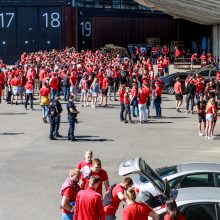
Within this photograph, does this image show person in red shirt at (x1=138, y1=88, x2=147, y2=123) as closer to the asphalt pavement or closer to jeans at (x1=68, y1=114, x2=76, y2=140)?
the asphalt pavement

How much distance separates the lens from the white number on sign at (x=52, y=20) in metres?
55.4

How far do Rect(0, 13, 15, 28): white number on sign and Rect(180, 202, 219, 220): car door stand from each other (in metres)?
46.7

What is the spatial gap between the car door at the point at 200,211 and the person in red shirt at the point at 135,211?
0.67 metres

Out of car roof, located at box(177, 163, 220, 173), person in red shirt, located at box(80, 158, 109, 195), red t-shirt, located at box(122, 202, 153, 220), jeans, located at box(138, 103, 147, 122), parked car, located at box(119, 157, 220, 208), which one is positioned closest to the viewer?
red t-shirt, located at box(122, 202, 153, 220)

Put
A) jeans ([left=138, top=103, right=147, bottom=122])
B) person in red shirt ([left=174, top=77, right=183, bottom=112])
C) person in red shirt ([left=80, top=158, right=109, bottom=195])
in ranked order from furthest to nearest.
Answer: person in red shirt ([left=174, top=77, right=183, bottom=112])
jeans ([left=138, top=103, right=147, bottom=122])
person in red shirt ([left=80, top=158, right=109, bottom=195])

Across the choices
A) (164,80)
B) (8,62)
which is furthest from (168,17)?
(164,80)

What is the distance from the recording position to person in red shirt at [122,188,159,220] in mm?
9766

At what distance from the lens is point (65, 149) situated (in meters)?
21.0

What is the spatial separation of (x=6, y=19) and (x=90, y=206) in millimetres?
46866

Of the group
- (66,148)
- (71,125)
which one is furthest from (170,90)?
(66,148)

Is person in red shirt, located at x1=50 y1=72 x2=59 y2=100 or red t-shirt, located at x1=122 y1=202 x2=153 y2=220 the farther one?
person in red shirt, located at x1=50 y1=72 x2=59 y2=100

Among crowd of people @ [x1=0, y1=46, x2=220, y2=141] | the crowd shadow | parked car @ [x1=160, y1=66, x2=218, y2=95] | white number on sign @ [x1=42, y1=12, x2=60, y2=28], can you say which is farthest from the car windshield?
white number on sign @ [x1=42, y1=12, x2=60, y2=28]

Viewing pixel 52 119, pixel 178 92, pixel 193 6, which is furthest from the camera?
pixel 193 6

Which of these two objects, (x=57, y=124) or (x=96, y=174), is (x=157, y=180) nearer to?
(x=96, y=174)
